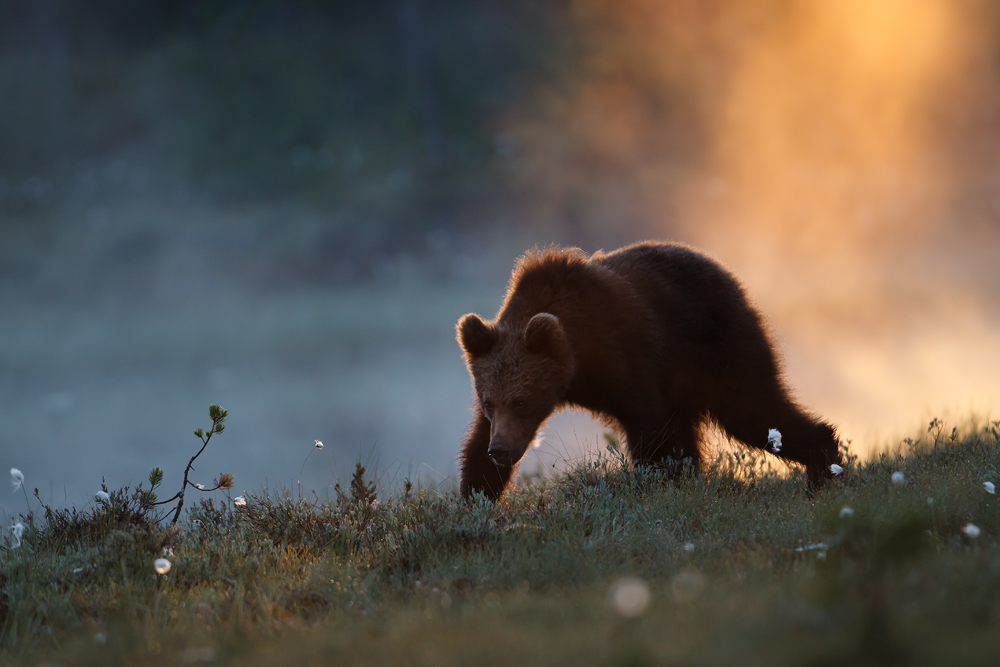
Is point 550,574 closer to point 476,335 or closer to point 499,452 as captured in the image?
point 499,452

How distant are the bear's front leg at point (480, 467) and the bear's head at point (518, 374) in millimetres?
156

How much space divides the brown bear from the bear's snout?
0.05ft

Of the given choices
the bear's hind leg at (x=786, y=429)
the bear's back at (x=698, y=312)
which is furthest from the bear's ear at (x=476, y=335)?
the bear's hind leg at (x=786, y=429)

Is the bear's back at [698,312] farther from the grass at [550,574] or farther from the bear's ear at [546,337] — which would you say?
the grass at [550,574]

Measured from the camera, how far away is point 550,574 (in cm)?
372

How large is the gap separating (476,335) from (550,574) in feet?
9.27

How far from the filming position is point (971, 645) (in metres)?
1.87

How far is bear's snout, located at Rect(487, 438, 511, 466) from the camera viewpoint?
5.61 meters

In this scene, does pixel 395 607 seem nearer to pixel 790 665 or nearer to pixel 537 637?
pixel 537 637

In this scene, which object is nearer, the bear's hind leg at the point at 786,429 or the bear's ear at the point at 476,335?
the bear's ear at the point at 476,335

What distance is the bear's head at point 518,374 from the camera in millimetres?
5852

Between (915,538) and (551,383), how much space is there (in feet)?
13.2

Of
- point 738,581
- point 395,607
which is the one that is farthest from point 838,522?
point 395,607

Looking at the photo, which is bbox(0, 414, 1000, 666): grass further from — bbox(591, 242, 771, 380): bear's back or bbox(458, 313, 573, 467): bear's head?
bbox(591, 242, 771, 380): bear's back
